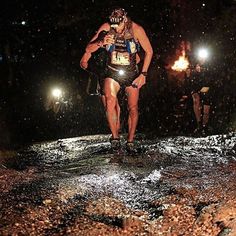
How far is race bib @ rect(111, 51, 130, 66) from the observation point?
5293 millimetres

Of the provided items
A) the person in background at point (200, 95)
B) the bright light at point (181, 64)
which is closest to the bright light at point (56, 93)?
the bright light at point (181, 64)

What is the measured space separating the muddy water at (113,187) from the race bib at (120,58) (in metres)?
1.39

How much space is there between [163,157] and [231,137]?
194 centimetres

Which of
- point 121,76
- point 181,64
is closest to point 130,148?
point 121,76

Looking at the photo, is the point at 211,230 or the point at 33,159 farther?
the point at 33,159

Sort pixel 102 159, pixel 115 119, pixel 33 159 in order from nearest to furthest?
pixel 102 159
pixel 33 159
pixel 115 119

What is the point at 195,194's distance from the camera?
2.91 m

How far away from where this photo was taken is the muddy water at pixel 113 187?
2.44 m

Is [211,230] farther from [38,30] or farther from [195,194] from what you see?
[38,30]

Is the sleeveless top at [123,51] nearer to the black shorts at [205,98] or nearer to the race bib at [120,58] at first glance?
the race bib at [120,58]

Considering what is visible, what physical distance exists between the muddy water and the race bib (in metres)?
1.39

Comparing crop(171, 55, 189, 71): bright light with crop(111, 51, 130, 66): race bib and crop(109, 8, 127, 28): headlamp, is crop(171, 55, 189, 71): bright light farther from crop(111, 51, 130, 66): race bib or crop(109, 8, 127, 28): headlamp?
crop(109, 8, 127, 28): headlamp

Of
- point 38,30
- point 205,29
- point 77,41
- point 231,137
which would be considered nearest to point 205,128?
point 231,137

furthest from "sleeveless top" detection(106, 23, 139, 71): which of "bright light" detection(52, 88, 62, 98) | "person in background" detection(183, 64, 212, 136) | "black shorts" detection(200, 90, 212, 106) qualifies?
"bright light" detection(52, 88, 62, 98)
